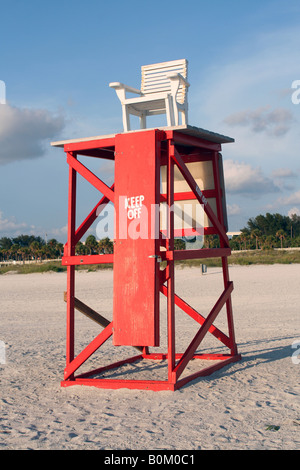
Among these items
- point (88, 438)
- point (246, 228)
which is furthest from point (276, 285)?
point (246, 228)

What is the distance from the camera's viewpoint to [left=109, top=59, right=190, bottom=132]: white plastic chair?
721 cm

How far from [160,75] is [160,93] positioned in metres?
0.89

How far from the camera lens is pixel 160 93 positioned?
23.9 feet

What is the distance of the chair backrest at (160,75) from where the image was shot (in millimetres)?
7930

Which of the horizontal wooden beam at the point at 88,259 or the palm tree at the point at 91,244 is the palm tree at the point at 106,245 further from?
the horizontal wooden beam at the point at 88,259

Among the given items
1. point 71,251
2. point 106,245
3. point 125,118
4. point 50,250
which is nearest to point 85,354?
point 71,251

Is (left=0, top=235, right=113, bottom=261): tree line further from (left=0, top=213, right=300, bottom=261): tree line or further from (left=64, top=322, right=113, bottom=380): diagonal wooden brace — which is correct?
(left=64, top=322, right=113, bottom=380): diagonal wooden brace

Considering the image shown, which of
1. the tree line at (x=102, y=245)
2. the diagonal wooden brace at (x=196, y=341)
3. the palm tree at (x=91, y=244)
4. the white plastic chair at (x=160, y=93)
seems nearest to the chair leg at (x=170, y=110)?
the white plastic chair at (x=160, y=93)

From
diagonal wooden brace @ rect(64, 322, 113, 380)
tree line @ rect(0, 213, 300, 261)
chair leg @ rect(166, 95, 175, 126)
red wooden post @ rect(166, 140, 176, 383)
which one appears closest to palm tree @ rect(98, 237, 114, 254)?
tree line @ rect(0, 213, 300, 261)

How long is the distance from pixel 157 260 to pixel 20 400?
85.7 inches

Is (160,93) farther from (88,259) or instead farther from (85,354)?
(85,354)

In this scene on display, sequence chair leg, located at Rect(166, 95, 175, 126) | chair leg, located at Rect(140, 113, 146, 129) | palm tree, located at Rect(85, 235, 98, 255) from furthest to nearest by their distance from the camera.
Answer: palm tree, located at Rect(85, 235, 98, 255) → chair leg, located at Rect(140, 113, 146, 129) → chair leg, located at Rect(166, 95, 175, 126)

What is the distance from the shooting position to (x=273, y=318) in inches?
508
